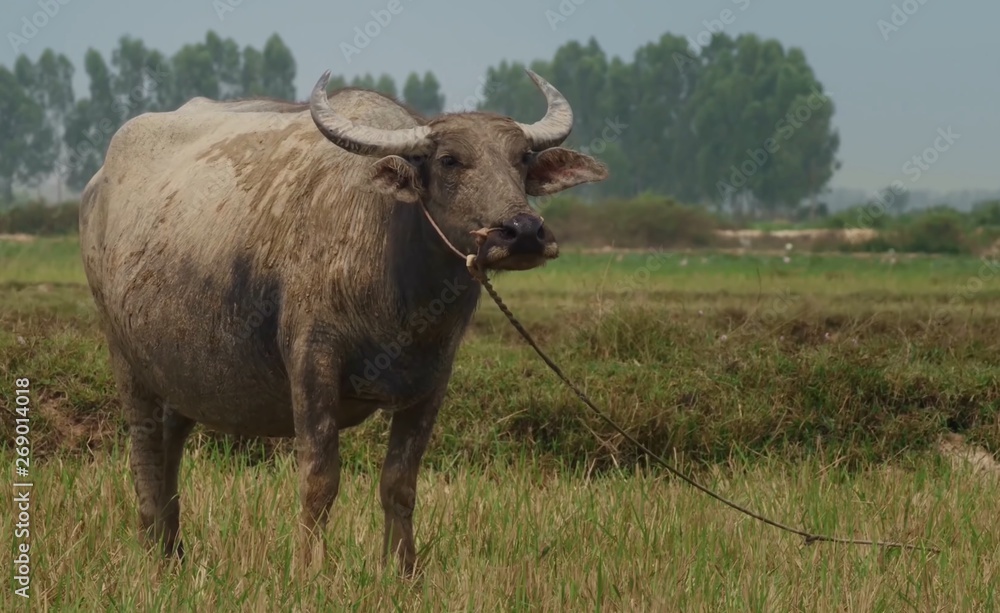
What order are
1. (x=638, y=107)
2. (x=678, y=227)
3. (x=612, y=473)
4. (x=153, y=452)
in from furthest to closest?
(x=638, y=107) < (x=678, y=227) < (x=612, y=473) < (x=153, y=452)

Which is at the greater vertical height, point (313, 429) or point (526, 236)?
point (526, 236)

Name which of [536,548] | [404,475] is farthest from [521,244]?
[536,548]

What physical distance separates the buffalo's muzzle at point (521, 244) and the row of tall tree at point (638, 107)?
150ft

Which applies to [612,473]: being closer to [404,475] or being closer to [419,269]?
[404,475]

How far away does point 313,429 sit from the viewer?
3.52 meters

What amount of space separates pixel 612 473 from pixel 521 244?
244 centimetres

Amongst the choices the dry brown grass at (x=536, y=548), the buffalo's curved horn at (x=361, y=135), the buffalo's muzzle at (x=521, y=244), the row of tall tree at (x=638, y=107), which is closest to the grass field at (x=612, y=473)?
the dry brown grass at (x=536, y=548)

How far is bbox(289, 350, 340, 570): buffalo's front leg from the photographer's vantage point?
3514 mm

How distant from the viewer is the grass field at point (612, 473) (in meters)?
3.51

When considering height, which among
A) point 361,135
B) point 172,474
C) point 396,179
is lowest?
point 172,474

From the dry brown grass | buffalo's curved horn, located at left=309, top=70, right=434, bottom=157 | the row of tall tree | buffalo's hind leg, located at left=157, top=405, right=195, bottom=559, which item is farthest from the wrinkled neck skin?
the row of tall tree

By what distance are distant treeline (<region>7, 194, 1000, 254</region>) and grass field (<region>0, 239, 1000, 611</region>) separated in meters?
13.6

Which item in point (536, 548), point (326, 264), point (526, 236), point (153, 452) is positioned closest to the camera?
point (526, 236)

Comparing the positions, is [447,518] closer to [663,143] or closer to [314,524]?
[314,524]
